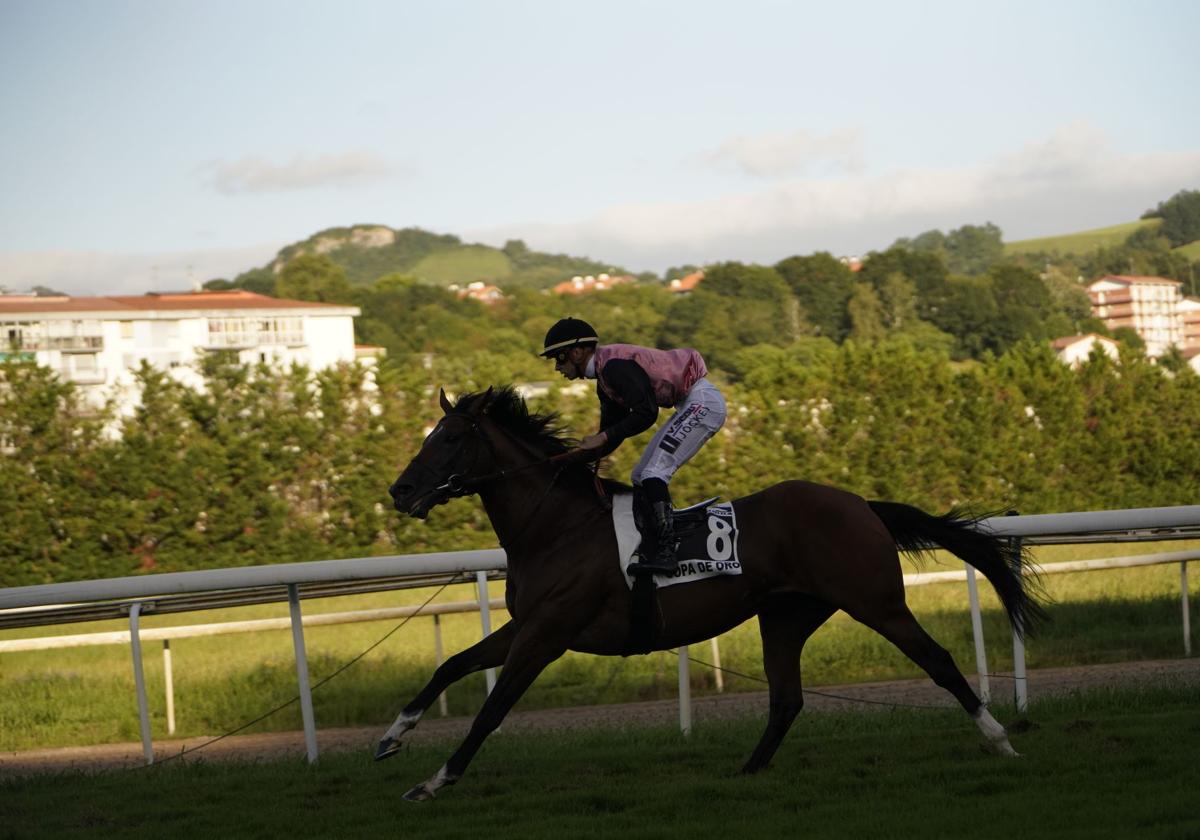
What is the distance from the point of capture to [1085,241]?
172 meters

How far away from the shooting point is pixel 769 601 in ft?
18.0

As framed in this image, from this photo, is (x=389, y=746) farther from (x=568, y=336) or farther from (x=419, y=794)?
(x=568, y=336)

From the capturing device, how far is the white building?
80.6 metres

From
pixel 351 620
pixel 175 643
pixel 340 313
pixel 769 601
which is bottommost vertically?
pixel 175 643

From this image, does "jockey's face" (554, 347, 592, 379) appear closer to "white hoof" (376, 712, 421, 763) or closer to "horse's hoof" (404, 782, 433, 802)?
"white hoof" (376, 712, 421, 763)

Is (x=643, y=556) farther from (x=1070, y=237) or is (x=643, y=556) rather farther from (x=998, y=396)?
(x=1070, y=237)

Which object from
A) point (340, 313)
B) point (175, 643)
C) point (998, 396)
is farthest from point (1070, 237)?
point (175, 643)

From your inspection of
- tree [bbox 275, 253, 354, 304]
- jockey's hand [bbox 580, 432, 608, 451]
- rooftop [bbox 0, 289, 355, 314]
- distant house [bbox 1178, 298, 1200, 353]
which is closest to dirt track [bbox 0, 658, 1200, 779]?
jockey's hand [bbox 580, 432, 608, 451]

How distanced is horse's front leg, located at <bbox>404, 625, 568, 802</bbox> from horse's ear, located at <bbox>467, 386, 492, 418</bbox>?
0.92 metres

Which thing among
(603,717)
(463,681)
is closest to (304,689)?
(603,717)

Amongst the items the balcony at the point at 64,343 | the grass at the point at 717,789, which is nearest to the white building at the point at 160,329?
the balcony at the point at 64,343

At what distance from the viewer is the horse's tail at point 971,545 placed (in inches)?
221

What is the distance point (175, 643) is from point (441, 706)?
23.0 feet

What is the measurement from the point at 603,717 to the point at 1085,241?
575ft
